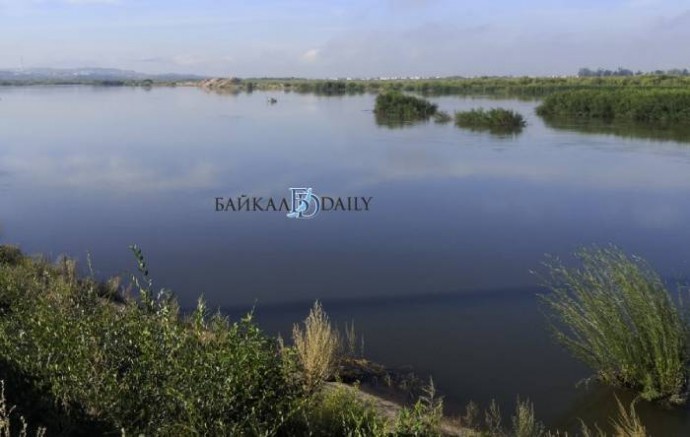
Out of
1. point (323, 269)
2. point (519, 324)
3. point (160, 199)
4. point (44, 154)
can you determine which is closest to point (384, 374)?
point (519, 324)

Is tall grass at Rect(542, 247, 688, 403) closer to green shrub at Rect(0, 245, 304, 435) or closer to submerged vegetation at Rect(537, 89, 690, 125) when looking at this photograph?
green shrub at Rect(0, 245, 304, 435)

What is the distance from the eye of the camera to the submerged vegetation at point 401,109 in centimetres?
2872

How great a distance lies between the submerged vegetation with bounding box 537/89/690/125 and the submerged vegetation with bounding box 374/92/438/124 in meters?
4.84

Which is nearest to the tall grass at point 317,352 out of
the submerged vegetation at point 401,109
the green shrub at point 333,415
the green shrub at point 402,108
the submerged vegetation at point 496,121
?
the green shrub at point 333,415

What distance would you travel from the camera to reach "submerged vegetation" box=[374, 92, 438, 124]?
28720 mm

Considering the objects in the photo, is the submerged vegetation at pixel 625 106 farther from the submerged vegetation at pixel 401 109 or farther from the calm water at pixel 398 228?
the calm water at pixel 398 228

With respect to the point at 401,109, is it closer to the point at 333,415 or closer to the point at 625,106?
the point at 625,106

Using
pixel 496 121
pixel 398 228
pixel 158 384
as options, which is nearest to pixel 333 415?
pixel 158 384

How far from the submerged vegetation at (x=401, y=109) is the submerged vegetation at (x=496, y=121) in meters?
3.23

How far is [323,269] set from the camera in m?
8.09

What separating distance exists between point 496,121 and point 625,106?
6.28 metres

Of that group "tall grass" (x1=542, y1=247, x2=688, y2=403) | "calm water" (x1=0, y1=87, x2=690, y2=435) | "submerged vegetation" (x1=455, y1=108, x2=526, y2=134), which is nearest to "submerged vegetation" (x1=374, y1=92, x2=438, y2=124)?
"submerged vegetation" (x1=455, y1=108, x2=526, y2=134)

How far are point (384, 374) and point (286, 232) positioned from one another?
4764 millimetres

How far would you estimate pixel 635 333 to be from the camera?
15.9ft
